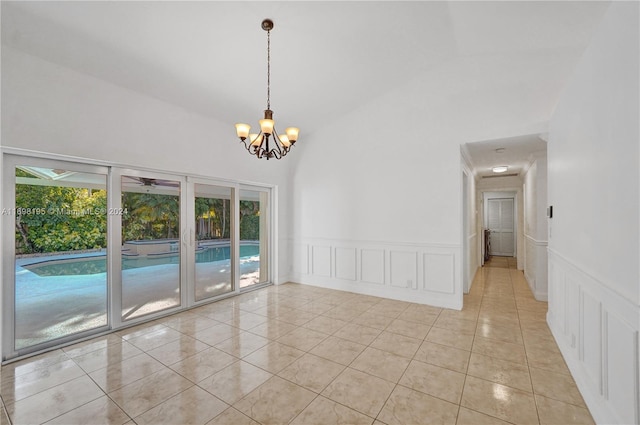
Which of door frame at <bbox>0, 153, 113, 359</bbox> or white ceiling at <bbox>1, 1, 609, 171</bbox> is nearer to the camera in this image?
white ceiling at <bbox>1, 1, 609, 171</bbox>

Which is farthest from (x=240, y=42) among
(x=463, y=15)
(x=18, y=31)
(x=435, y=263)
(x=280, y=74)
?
(x=435, y=263)

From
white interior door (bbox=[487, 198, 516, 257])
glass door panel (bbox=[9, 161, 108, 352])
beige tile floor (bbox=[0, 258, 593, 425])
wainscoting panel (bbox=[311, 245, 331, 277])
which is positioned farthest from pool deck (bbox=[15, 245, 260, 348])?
white interior door (bbox=[487, 198, 516, 257])

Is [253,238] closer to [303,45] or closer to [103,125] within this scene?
[103,125]

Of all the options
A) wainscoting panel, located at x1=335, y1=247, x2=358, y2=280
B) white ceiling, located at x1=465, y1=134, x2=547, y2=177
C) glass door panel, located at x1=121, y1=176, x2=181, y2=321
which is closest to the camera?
glass door panel, located at x1=121, y1=176, x2=181, y2=321

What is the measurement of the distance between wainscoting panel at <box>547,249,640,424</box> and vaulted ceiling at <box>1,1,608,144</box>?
2.09 meters

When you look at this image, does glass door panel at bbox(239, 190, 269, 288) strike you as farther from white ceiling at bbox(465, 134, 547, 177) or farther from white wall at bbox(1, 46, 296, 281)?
white ceiling at bbox(465, 134, 547, 177)

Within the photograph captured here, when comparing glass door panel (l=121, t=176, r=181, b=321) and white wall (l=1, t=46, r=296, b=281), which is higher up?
white wall (l=1, t=46, r=296, b=281)

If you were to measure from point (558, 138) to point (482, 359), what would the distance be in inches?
96.1

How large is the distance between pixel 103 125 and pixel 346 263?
4073 mm

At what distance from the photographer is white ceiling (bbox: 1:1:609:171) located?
247 centimetres

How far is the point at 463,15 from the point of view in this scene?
9.41ft

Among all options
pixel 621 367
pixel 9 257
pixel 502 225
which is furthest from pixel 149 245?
→ pixel 502 225

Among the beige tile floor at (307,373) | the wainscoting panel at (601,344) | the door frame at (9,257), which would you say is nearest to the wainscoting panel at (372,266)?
the beige tile floor at (307,373)

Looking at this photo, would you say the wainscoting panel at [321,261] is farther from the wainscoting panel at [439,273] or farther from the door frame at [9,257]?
the door frame at [9,257]
